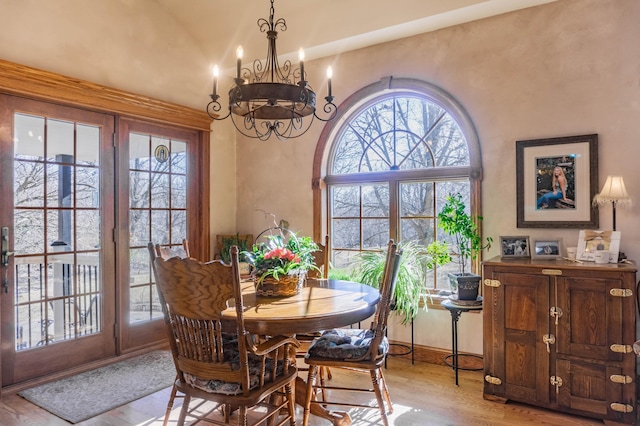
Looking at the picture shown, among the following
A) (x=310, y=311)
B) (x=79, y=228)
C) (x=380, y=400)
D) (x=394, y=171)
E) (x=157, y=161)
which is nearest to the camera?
(x=310, y=311)

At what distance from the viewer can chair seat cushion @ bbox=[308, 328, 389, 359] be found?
2.39 meters

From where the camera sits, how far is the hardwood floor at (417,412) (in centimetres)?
263

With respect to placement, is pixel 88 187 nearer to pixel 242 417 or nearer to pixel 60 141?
pixel 60 141

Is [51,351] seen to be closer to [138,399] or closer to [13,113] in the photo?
[138,399]

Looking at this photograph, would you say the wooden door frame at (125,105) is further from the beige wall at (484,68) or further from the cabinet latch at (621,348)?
the cabinet latch at (621,348)

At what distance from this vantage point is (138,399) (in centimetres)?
297

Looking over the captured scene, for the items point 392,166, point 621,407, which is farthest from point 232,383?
point 392,166

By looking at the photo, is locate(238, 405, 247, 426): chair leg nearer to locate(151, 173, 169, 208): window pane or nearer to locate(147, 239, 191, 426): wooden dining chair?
locate(147, 239, 191, 426): wooden dining chair

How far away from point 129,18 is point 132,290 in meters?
2.50

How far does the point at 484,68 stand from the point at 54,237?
3.73 meters

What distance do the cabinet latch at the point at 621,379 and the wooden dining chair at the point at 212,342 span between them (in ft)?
6.34

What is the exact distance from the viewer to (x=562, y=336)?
2693mm

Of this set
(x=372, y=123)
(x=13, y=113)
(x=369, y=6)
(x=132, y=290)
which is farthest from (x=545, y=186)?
(x=13, y=113)

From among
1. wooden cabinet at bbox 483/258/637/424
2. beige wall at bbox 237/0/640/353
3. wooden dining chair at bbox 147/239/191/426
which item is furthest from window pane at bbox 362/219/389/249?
wooden dining chair at bbox 147/239/191/426
